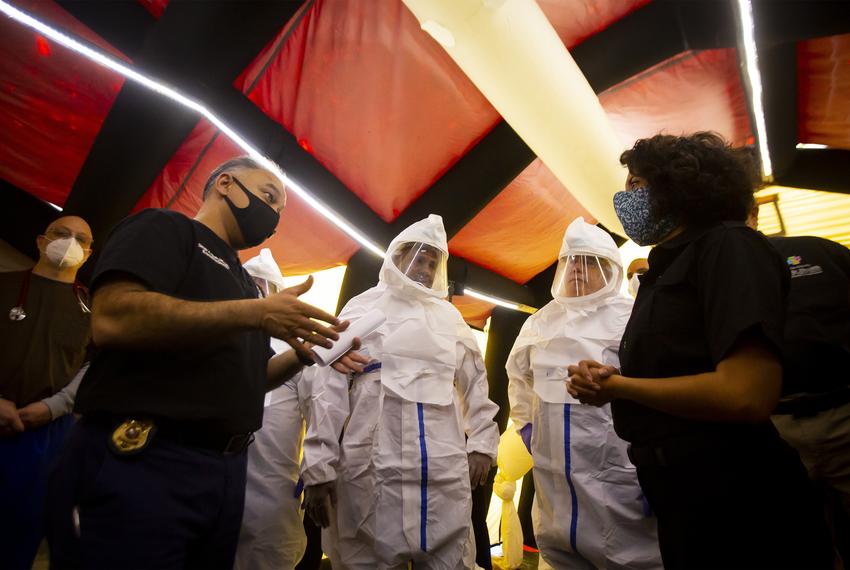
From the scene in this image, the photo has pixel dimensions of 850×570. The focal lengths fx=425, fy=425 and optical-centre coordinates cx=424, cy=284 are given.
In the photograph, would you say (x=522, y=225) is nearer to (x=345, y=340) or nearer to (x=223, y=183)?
(x=345, y=340)

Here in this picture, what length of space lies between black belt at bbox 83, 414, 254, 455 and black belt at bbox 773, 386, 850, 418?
242 centimetres

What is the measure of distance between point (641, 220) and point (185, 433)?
155 cm

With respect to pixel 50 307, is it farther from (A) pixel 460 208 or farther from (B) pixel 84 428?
(A) pixel 460 208

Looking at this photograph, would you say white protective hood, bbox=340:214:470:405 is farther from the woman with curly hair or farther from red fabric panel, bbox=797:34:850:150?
red fabric panel, bbox=797:34:850:150

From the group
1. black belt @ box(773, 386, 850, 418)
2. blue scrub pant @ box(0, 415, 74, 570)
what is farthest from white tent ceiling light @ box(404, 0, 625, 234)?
blue scrub pant @ box(0, 415, 74, 570)

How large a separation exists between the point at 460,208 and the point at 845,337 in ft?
8.62

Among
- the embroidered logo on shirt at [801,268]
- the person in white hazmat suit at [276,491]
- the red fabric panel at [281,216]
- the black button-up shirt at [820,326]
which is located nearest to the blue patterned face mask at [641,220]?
the black button-up shirt at [820,326]

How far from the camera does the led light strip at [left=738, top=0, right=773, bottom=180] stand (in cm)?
222

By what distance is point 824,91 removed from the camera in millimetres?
3338

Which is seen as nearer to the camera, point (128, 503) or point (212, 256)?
point (128, 503)

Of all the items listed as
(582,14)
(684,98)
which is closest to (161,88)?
(582,14)

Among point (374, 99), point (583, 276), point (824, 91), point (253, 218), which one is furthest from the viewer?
point (824, 91)

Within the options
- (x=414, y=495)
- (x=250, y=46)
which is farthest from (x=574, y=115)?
(x=414, y=495)

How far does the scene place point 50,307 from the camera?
253 centimetres
